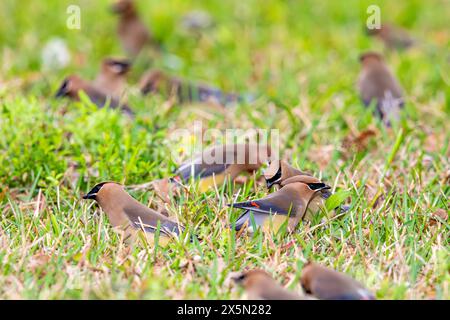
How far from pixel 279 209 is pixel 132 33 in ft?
12.4

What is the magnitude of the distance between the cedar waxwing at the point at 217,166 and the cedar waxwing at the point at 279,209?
0.50m

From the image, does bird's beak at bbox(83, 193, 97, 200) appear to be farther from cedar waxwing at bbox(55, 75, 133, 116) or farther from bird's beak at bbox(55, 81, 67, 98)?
bird's beak at bbox(55, 81, 67, 98)

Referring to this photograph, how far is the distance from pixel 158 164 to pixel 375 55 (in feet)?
7.70

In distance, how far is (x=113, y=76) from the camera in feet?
20.0

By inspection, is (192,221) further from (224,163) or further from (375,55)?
(375,55)

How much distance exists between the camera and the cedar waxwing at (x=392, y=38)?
732 cm

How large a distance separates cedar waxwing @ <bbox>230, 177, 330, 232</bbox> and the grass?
68mm

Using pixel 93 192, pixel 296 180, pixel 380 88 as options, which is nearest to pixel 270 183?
pixel 296 180

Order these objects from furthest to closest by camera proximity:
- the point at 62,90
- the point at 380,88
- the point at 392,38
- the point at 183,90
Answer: the point at 392,38
the point at 183,90
the point at 380,88
the point at 62,90

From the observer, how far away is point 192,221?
12.8 ft

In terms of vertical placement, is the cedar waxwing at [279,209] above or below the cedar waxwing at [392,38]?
below

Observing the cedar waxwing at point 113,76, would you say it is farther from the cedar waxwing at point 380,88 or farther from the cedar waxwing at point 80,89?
the cedar waxwing at point 380,88

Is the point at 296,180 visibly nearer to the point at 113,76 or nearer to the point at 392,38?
the point at 113,76

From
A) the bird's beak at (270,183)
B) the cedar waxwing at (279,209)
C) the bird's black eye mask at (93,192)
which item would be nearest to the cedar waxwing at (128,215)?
the bird's black eye mask at (93,192)
